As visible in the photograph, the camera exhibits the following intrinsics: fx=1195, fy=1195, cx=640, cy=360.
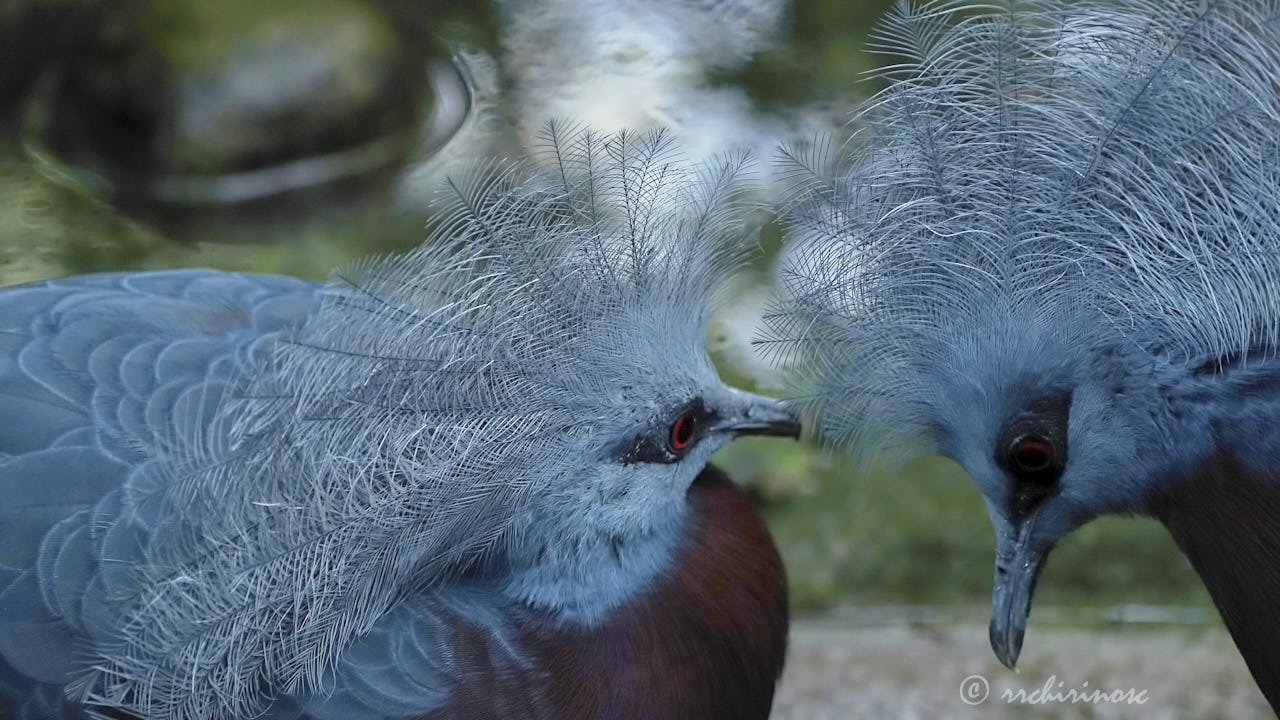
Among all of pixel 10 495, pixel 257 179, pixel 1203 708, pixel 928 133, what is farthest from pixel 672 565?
pixel 257 179

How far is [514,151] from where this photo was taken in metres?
2.71

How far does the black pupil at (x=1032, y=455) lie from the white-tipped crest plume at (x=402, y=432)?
621 mm

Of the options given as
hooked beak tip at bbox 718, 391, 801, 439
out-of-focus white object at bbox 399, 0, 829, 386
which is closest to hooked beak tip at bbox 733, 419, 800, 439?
hooked beak tip at bbox 718, 391, 801, 439

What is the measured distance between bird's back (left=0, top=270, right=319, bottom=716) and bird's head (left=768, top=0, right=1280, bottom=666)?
0.95 meters

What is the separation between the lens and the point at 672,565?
197 cm

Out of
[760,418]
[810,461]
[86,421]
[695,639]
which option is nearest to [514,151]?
[760,418]

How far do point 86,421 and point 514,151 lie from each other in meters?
1.13

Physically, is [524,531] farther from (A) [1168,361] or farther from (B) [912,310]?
(A) [1168,361]

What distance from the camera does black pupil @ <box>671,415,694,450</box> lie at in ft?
6.29

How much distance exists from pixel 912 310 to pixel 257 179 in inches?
132

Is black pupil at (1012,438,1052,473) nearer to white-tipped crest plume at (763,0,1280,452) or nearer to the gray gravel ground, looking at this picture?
white-tipped crest plume at (763,0,1280,452)

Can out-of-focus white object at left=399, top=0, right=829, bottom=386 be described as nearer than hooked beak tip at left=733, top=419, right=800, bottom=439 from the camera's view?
No

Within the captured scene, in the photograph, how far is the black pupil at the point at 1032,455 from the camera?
183 cm

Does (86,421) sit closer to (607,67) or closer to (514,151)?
(514,151)
